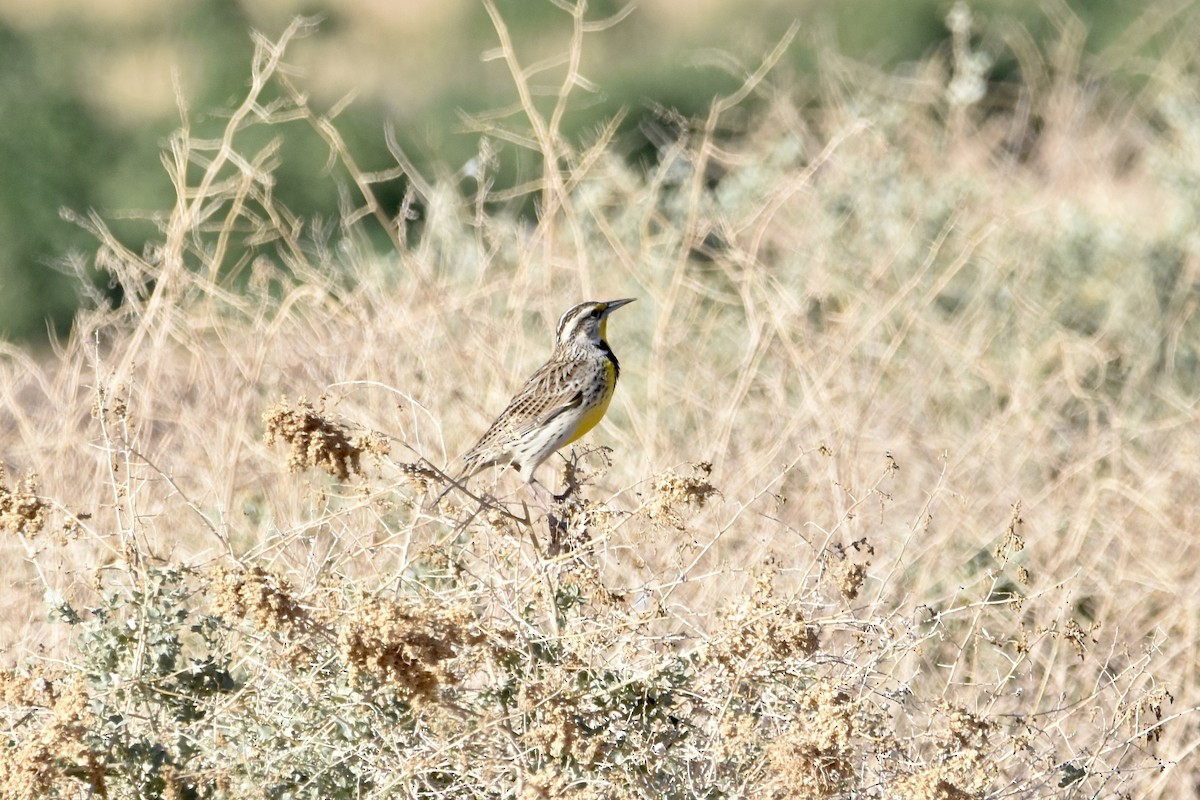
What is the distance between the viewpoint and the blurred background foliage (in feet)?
49.2

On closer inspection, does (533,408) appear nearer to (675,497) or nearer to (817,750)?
(675,497)

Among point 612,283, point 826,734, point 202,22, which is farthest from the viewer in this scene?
point 202,22

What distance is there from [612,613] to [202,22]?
16.3m

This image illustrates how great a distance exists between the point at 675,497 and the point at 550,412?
2239mm

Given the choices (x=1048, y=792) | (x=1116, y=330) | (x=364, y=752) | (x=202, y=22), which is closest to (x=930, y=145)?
(x=1116, y=330)

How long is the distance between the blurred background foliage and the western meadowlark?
5.73 meters

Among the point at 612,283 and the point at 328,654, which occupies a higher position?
the point at 328,654

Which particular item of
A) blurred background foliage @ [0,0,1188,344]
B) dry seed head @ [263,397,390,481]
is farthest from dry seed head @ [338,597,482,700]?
blurred background foliage @ [0,0,1188,344]

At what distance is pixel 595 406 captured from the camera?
5.93 metres

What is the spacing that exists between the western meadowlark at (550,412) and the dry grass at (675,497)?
32 cm

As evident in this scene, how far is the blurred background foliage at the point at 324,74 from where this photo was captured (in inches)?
590

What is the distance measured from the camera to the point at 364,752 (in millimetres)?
3971

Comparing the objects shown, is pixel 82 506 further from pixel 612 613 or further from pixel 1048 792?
pixel 1048 792

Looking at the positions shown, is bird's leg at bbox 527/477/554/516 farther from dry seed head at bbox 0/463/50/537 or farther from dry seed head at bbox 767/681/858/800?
dry seed head at bbox 0/463/50/537
